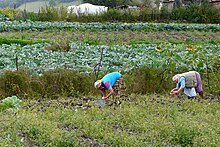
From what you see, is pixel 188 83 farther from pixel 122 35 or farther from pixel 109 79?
pixel 122 35

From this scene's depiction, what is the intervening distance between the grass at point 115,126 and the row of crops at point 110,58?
215cm

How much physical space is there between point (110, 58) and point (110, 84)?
3996 mm

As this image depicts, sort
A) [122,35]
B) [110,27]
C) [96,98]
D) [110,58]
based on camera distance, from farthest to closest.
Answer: [110,27]
[122,35]
[110,58]
[96,98]

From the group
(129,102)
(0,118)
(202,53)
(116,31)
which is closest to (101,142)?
(0,118)

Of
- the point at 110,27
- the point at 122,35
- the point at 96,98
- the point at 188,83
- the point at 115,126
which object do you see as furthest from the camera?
the point at 110,27

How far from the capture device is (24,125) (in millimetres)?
4957

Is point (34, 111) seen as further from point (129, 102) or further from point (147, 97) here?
point (147, 97)

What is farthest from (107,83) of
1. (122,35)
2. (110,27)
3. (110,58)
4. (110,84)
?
(110,27)

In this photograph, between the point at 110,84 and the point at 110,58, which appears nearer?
the point at 110,84

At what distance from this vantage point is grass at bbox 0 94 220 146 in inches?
182

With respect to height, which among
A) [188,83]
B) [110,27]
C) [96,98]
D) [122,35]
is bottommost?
[96,98]

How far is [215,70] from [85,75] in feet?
11.0

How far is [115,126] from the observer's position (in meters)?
5.42

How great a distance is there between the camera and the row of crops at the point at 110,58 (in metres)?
9.04
